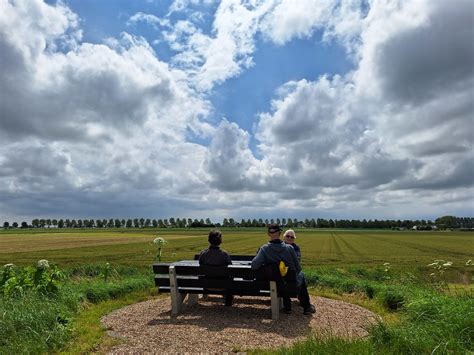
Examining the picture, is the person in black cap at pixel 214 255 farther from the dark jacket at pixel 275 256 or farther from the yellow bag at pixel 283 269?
the yellow bag at pixel 283 269

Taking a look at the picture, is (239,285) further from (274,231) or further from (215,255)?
(274,231)

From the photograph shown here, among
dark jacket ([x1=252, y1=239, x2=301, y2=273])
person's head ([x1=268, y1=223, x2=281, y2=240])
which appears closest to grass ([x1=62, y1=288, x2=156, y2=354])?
dark jacket ([x1=252, y1=239, x2=301, y2=273])

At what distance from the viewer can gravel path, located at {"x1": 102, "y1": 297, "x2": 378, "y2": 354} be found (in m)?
5.30

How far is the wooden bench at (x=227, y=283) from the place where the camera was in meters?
6.82

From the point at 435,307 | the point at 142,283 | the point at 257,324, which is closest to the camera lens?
the point at 435,307

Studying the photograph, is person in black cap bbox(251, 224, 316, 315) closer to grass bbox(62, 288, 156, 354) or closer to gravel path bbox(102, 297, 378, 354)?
gravel path bbox(102, 297, 378, 354)

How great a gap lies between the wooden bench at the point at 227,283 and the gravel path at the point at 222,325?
38 cm

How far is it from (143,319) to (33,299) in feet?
6.62

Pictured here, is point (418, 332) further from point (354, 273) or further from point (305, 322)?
point (354, 273)

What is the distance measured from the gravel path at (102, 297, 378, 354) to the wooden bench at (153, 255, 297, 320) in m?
0.38

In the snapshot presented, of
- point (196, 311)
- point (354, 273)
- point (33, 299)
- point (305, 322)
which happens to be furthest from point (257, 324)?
point (354, 273)

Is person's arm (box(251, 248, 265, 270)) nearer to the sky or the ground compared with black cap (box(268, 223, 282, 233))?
nearer to the ground

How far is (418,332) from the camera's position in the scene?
4797mm

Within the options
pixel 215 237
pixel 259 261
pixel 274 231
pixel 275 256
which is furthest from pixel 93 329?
pixel 274 231
